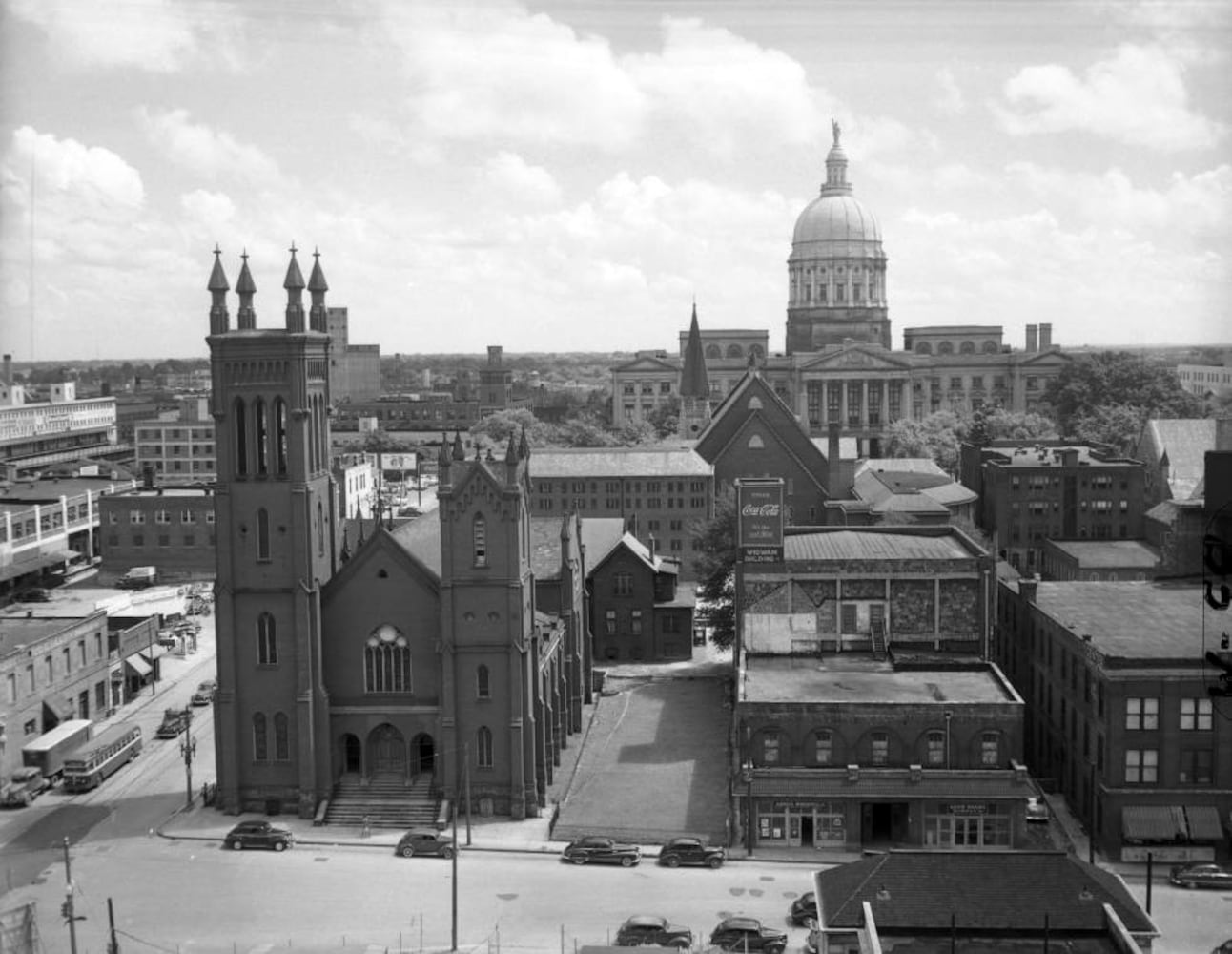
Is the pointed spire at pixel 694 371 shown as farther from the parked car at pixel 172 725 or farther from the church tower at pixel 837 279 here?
the parked car at pixel 172 725

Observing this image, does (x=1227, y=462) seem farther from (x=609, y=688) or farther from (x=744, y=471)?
(x=744, y=471)

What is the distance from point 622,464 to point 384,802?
157ft

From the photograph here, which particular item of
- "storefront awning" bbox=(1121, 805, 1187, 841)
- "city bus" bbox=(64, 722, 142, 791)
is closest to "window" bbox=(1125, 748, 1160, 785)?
"storefront awning" bbox=(1121, 805, 1187, 841)

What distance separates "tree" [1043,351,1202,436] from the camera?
5340 inches

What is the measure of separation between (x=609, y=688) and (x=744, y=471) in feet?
104

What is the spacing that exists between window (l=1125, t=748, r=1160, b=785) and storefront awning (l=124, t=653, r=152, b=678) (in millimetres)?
41839

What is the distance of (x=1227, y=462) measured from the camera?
24.6 m

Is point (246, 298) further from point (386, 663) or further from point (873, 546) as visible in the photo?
point (873, 546)

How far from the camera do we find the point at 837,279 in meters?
Result: 170

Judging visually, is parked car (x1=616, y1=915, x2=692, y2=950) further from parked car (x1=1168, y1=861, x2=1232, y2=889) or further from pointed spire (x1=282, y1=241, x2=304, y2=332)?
pointed spire (x1=282, y1=241, x2=304, y2=332)

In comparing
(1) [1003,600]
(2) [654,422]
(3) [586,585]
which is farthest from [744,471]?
(2) [654,422]

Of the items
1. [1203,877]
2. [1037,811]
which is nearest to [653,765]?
[1037,811]

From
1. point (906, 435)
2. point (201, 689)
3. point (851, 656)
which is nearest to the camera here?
point (851, 656)

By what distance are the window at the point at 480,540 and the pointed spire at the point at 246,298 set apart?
10065 millimetres
